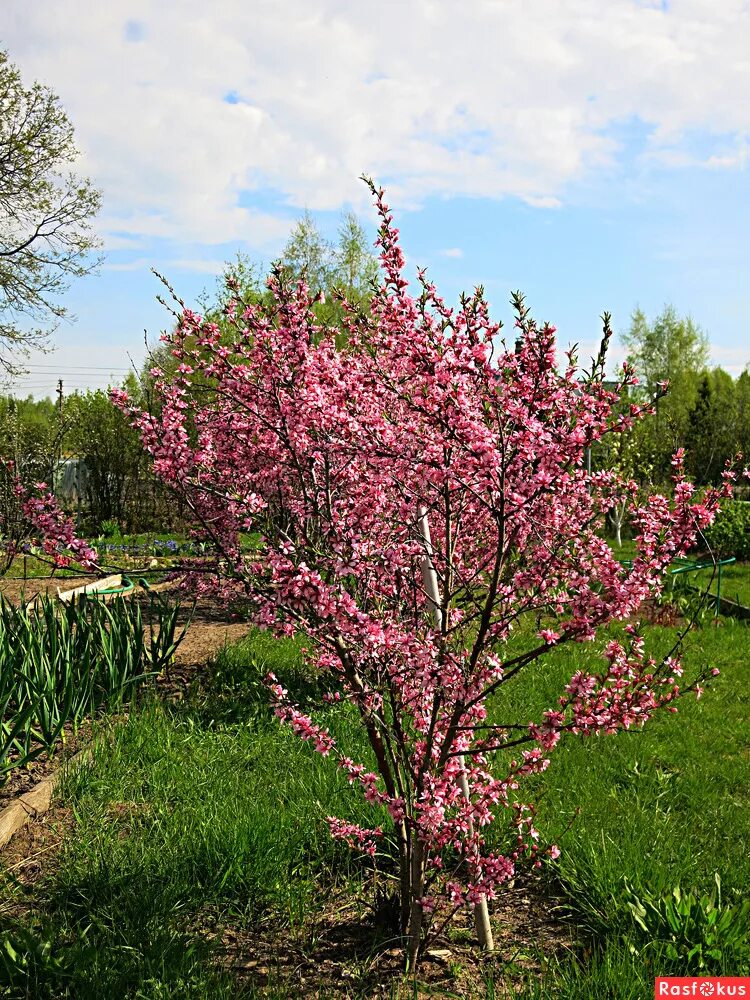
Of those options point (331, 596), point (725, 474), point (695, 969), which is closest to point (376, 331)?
point (331, 596)

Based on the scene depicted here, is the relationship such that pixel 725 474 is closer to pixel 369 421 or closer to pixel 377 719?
pixel 369 421

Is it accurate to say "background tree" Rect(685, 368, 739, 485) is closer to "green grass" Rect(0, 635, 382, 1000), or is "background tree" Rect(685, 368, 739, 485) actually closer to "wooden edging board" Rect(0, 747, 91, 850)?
"green grass" Rect(0, 635, 382, 1000)

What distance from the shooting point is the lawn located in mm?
3164

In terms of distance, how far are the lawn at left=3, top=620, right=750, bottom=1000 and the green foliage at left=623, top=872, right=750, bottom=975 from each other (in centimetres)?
4

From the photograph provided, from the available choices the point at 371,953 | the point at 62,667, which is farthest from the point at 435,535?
the point at 62,667

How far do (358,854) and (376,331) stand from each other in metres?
2.53

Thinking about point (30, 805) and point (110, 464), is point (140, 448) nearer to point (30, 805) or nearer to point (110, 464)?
point (110, 464)

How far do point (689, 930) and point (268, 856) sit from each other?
182cm

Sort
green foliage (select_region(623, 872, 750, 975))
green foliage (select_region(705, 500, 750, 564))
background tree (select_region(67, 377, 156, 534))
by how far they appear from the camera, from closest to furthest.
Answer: green foliage (select_region(623, 872, 750, 975))
green foliage (select_region(705, 500, 750, 564))
background tree (select_region(67, 377, 156, 534))

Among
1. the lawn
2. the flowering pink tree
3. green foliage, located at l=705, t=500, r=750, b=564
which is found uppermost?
the flowering pink tree

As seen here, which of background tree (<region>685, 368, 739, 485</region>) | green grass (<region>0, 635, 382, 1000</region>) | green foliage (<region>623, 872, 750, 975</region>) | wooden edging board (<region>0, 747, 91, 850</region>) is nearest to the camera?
green foliage (<region>623, 872, 750, 975</region>)

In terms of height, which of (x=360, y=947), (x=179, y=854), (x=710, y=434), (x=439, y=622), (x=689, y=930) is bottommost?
(x=360, y=947)

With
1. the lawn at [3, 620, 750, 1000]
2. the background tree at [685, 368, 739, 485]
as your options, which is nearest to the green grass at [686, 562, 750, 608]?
the lawn at [3, 620, 750, 1000]

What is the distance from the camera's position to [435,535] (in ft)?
12.4
